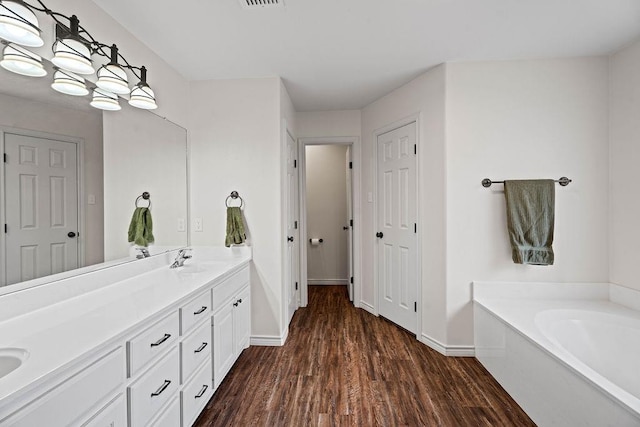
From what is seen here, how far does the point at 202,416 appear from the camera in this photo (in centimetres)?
171

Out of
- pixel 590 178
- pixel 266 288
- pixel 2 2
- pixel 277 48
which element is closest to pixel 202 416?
pixel 266 288

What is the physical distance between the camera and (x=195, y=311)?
1.59m

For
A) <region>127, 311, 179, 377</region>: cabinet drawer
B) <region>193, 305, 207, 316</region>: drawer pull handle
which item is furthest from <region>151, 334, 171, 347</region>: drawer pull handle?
<region>193, 305, 207, 316</region>: drawer pull handle

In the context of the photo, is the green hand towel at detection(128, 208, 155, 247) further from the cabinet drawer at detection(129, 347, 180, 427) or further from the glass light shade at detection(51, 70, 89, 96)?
the cabinet drawer at detection(129, 347, 180, 427)

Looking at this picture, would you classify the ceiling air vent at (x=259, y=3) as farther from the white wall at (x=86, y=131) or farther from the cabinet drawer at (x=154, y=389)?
the cabinet drawer at (x=154, y=389)

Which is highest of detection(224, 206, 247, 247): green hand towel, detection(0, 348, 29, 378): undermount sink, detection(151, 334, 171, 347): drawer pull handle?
detection(224, 206, 247, 247): green hand towel

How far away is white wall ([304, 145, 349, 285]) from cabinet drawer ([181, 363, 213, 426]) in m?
2.94

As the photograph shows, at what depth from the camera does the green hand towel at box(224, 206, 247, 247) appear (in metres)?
2.46

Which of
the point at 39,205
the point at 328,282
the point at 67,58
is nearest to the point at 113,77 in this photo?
the point at 67,58

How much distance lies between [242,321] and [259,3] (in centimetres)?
223

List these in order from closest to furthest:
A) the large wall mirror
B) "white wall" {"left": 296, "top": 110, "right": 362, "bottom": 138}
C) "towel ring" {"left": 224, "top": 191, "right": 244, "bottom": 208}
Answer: the large wall mirror → "towel ring" {"left": 224, "top": 191, "right": 244, "bottom": 208} → "white wall" {"left": 296, "top": 110, "right": 362, "bottom": 138}

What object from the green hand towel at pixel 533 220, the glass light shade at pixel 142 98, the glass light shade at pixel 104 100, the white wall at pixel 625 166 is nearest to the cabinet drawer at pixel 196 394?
the glass light shade at pixel 104 100

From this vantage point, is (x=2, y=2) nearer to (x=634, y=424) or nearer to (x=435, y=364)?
(x=634, y=424)

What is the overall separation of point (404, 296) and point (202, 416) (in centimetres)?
200
